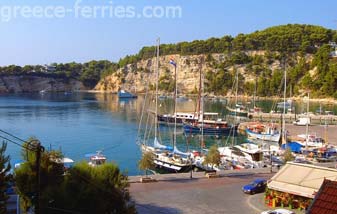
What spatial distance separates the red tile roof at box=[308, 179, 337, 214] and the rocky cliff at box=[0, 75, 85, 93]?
178 metres

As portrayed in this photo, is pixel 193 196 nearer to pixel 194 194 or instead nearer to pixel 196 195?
pixel 196 195

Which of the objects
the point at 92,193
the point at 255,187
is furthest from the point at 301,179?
the point at 92,193

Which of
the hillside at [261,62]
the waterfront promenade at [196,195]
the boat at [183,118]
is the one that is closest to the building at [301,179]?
the waterfront promenade at [196,195]

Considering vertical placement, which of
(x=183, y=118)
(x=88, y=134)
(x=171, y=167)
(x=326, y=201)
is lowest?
(x=88, y=134)

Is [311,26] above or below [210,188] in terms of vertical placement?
above

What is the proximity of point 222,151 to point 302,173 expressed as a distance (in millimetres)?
17659

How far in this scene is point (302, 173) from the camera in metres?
20.7

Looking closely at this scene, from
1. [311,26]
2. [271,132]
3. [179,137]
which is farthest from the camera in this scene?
[311,26]

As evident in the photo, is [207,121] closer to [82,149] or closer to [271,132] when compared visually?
[271,132]

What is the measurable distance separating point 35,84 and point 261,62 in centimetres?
10151

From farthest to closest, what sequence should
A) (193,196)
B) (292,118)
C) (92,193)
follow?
(292,118), (193,196), (92,193)

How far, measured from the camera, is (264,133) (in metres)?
51.4

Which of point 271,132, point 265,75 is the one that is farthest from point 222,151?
point 265,75

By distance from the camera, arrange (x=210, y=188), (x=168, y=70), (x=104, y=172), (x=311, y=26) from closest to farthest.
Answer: (x=104, y=172) → (x=210, y=188) → (x=311, y=26) → (x=168, y=70)
